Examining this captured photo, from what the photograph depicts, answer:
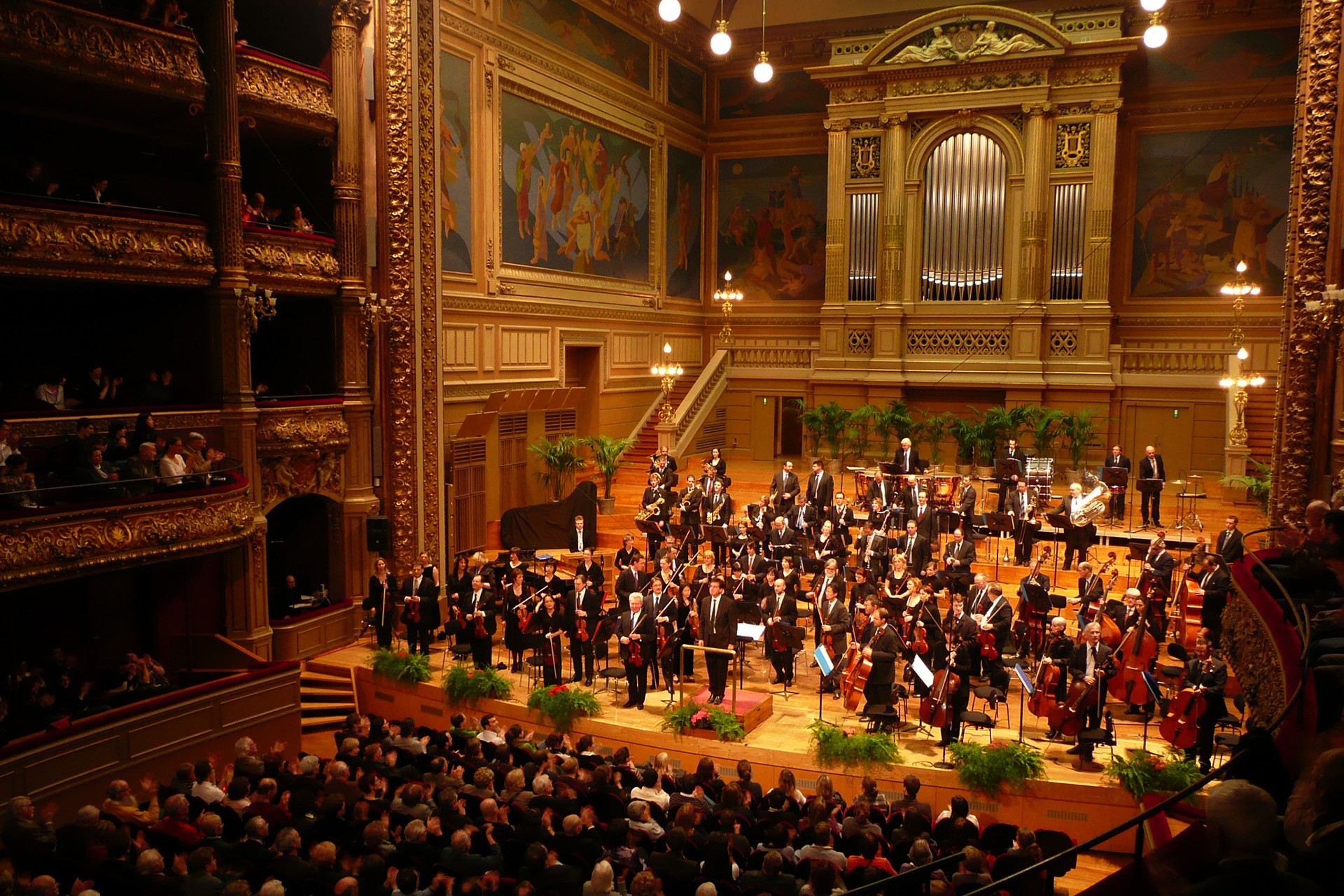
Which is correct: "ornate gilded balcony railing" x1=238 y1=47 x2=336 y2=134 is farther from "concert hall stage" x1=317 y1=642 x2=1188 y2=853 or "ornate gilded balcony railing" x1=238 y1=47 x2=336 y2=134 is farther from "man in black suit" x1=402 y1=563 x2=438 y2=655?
"concert hall stage" x1=317 y1=642 x2=1188 y2=853

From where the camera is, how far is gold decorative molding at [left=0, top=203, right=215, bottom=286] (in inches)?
421

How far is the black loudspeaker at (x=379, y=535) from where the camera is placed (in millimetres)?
14984

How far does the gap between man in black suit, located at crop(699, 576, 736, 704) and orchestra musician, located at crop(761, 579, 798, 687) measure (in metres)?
0.50

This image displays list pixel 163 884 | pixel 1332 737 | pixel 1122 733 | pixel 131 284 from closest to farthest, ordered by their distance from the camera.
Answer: pixel 1332 737 → pixel 163 884 → pixel 1122 733 → pixel 131 284

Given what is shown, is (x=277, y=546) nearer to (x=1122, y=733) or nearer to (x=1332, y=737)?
(x=1122, y=733)

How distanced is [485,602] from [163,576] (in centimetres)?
417

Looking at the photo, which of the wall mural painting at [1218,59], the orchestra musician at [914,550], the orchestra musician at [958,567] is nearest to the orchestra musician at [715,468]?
the orchestra musician at [914,550]

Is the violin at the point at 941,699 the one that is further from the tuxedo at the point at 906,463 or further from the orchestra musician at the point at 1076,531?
the tuxedo at the point at 906,463

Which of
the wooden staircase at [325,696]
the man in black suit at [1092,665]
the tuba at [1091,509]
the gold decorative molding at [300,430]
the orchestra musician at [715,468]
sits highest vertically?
the gold decorative molding at [300,430]

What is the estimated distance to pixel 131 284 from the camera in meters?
12.1

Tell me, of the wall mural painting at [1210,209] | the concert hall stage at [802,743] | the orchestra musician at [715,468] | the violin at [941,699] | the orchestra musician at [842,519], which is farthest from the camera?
the wall mural painting at [1210,209]

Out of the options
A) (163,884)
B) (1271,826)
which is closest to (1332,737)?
(1271,826)

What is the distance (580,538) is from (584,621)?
4601 mm

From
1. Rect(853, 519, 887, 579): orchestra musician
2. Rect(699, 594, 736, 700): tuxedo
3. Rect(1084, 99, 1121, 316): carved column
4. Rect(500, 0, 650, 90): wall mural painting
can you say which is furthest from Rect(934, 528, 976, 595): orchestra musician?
Rect(500, 0, 650, 90): wall mural painting
